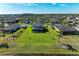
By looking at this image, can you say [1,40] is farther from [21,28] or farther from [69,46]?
[69,46]

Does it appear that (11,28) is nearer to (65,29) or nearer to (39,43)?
(39,43)

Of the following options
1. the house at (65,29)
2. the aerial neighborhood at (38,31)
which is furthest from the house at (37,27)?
the house at (65,29)

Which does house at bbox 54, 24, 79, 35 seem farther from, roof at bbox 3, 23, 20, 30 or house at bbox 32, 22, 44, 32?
roof at bbox 3, 23, 20, 30

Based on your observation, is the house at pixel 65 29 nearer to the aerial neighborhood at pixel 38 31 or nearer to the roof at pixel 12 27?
the aerial neighborhood at pixel 38 31

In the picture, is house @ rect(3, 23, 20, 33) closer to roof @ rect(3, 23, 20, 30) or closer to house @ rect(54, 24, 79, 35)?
roof @ rect(3, 23, 20, 30)

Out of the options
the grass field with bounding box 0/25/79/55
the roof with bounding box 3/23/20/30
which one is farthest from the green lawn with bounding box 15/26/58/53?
the roof with bounding box 3/23/20/30

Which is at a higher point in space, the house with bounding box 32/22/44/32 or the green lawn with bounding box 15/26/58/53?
the house with bounding box 32/22/44/32
